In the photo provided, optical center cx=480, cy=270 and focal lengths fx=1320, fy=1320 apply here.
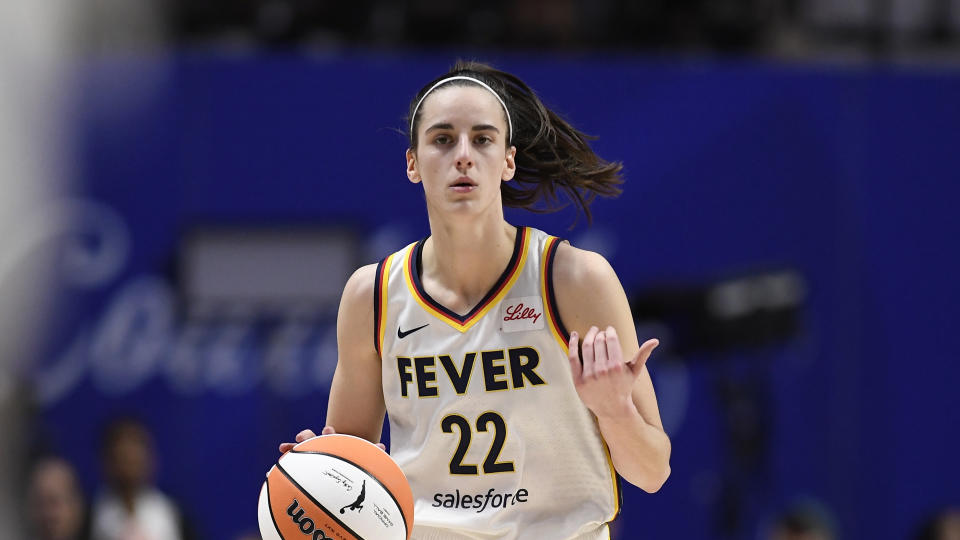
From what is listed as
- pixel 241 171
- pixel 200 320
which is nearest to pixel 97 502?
pixel 200 320

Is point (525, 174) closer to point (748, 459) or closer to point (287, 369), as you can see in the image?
point (287, 369)

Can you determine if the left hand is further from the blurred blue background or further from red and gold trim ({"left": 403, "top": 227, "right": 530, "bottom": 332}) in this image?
the blurred blue background

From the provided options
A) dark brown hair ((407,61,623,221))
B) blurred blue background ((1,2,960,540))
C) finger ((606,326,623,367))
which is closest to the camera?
finger ((606,326,623,367))

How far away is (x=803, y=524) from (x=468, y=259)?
5.90 meters

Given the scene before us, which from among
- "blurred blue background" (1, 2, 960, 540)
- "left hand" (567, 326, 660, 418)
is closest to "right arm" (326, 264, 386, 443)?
"left hand" (567, 326, 660, 418)

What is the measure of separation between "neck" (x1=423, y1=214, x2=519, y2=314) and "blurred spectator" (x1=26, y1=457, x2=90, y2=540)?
5.46 meters

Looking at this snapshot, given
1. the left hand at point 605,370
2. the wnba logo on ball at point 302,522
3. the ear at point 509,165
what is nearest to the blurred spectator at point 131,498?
the wnba logo on ball at point 302,522

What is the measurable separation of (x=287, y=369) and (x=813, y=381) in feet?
13.3

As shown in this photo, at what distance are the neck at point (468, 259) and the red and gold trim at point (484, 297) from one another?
0.07 ft

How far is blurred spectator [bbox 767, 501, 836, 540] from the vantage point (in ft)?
29.5

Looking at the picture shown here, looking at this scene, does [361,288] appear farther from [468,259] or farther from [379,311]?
[468,259]

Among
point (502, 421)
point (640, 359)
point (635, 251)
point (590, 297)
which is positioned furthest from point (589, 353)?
point (635, 251)

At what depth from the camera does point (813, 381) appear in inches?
404

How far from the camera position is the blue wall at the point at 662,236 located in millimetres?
9453
